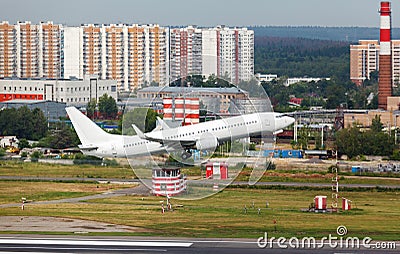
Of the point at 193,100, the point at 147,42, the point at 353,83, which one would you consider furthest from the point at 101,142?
the point at 353,83

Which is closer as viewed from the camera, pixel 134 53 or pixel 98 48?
pixel 134 53

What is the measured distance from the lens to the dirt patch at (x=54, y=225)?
3858 cm

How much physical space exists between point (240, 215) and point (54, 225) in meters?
7.90

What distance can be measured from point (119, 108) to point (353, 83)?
6584cm

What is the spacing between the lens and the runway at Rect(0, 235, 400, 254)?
33469 mm

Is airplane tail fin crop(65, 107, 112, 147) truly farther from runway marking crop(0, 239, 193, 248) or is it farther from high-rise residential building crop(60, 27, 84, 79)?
high-rise residential building crop(60, 27, 84, 79)

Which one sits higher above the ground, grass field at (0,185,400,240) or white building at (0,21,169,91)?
white building at (0,21,169,91)

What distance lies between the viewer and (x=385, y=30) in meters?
126

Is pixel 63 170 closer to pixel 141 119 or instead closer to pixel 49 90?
pixel 141 119

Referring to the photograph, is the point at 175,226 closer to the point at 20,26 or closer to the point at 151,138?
the point at 151,138

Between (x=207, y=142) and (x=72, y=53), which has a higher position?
(x=72, y=53)

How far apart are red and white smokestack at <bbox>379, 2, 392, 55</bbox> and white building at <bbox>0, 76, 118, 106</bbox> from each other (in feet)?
121

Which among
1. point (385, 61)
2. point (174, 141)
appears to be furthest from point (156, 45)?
point (174, 141)

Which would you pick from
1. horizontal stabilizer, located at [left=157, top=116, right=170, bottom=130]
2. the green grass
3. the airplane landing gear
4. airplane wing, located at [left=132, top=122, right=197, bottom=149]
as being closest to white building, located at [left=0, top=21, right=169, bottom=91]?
the green grass
